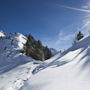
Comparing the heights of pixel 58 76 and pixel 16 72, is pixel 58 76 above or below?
below

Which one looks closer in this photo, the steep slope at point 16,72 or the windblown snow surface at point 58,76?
the windblown snow surface at point 58,76

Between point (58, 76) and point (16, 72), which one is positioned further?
point (16, 72)

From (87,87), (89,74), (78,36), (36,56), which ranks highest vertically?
(78,36)

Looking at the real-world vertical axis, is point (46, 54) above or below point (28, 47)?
below

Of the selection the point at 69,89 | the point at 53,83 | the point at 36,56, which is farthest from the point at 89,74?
the point at 36,56

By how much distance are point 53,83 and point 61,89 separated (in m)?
0.46

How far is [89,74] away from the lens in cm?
279

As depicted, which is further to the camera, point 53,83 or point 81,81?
point 53,83

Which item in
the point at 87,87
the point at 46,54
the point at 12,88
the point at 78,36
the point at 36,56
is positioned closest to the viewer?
the point at 87,87

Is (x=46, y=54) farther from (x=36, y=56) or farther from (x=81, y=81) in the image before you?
(x=81, y=81)

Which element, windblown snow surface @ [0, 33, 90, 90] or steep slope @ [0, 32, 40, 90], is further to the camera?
steep slope @ [0, 32, 40, 90]

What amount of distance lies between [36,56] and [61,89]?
1530 centimetres

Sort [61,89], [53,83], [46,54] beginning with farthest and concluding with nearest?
[46,54], [53,83], [61,89]

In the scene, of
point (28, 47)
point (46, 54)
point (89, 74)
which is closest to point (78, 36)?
point (46, 54)
